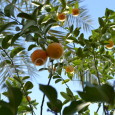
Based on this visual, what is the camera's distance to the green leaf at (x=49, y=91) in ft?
1.98

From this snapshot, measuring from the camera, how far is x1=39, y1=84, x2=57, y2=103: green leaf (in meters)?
0.60

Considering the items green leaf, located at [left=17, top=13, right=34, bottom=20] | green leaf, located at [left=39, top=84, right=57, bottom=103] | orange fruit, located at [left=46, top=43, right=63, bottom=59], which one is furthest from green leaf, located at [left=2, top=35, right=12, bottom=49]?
green leaf, located at [left=39, top=84, right=57, bottom=103]

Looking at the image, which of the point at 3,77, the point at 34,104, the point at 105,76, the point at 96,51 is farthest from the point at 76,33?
the point at 3,77

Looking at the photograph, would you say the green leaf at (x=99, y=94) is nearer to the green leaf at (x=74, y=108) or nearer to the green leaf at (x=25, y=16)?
the green leaf at (x=74, y=108)

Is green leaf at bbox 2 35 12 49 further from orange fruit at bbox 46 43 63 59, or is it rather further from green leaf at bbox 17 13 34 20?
orange fruit at bbox 46 43 63 59

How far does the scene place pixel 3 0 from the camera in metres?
3.82

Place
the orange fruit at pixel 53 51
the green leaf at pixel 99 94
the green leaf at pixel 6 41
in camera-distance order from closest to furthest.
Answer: the green leaf at pixel 99 94, the orange fruit at pixel 53 51, the green leaf at pixel 6 41

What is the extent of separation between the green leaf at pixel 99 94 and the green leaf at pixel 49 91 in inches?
3.9

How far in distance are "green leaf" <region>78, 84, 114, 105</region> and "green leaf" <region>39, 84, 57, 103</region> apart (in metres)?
0.10

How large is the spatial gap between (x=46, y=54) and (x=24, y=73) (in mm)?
2533

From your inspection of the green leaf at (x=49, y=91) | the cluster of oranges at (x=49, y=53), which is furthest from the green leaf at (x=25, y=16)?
the green leaf at (x=49, y=91)

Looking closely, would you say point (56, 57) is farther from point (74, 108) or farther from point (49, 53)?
point (74, 108)

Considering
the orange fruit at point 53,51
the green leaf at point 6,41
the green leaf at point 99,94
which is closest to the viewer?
the green leaf at point 99,94

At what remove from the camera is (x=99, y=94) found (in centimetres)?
53
